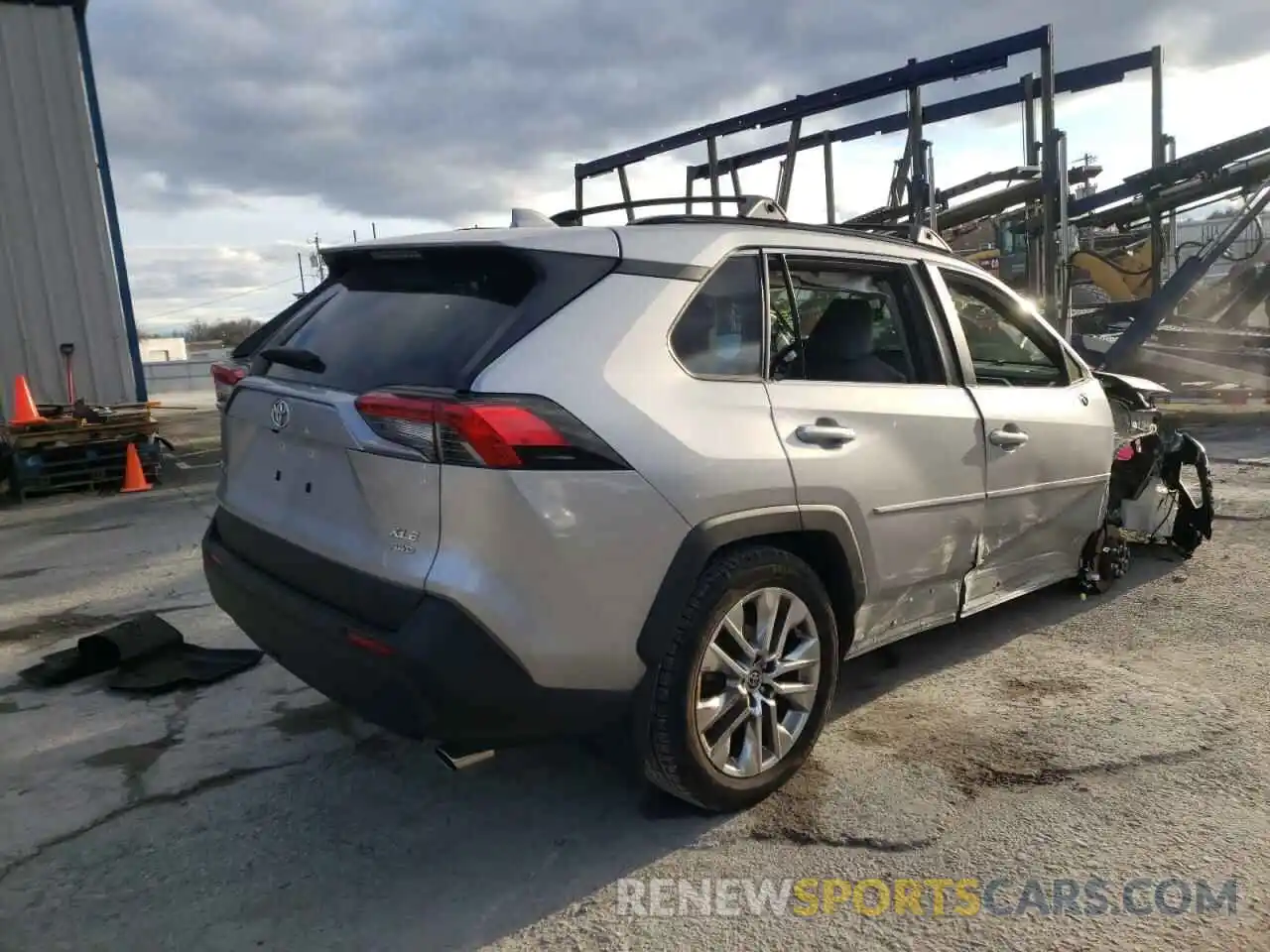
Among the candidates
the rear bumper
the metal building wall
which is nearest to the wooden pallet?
the metal building wall

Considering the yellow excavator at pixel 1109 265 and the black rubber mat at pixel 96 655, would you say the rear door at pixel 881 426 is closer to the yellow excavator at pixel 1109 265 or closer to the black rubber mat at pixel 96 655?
the black rubber mat at pixel 96 655

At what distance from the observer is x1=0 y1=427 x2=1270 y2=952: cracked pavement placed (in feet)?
8.00

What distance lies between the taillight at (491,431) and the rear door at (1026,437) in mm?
1944

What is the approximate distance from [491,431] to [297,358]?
1.00 meters

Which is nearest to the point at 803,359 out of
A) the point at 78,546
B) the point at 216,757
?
the point at 216,757

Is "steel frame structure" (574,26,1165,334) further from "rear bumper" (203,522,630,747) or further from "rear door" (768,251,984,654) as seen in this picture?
"rear bumper" (203,522,630,747)

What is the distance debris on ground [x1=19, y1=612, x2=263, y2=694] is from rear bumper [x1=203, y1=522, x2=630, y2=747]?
1670mm

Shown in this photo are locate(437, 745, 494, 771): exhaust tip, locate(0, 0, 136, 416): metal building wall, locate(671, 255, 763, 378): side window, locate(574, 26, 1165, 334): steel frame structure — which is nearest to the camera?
locate(437, 745, 494, 771): exhaust tip

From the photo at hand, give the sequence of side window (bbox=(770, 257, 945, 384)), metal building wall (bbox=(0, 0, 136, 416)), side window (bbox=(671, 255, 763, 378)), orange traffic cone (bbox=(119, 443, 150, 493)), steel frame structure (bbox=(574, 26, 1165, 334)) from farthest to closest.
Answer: metal building wall (bbox=(0, 0, 136, 416))
orange traffic cone (bbox=(119, 443, 150, 493))
steel frame structure (bbox=(574, 26, 1165, 334))
side window (bbox=(770, 257, 945, 384))
side window (bbox=(671, 255, 763, 378))

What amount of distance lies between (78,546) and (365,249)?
5.06m

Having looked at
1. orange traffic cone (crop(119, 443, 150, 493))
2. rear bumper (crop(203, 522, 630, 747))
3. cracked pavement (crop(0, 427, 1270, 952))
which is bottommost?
cracked pavement (crop(0, 427, 1270, 952))

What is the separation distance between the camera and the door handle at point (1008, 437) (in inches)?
147

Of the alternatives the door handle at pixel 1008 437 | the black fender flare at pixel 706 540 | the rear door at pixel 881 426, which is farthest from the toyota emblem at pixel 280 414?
the door handle at pixel 1008 437

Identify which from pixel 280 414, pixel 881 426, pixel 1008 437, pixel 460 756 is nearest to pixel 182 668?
pixel 280 414
